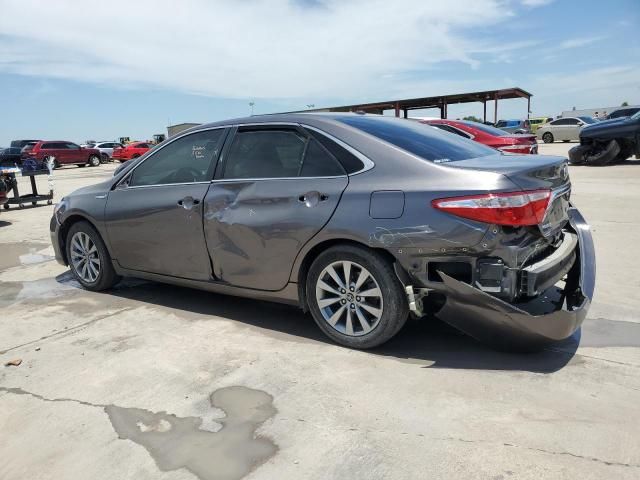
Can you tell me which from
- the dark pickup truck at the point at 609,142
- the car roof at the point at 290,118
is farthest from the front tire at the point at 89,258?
the dark pickup truck at the point at 609,142

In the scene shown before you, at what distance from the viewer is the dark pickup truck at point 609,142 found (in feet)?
49.4

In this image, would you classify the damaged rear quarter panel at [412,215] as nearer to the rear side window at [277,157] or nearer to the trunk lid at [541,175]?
the trunk lid at [541,175]

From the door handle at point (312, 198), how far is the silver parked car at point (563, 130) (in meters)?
34.0

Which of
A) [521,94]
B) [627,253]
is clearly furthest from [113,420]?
[521,94]

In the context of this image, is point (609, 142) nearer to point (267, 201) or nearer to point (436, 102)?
point (267, 201)

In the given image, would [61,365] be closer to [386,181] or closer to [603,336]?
[386,181]

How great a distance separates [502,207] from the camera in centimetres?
297

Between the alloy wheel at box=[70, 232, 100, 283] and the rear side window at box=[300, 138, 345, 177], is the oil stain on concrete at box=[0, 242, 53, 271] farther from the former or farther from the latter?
the rear side window at box=[300, 138, 345, 177]

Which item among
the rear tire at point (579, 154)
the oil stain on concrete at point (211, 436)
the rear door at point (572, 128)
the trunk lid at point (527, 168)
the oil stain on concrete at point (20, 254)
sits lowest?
the oil stain on concrete at point (211, 436)

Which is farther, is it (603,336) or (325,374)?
(603,336)

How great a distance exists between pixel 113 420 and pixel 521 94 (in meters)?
42.5

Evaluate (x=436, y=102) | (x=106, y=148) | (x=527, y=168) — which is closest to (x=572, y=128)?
(x=436, y=102)

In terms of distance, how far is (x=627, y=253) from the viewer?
19.1 ft

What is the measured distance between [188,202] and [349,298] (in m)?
1.62
